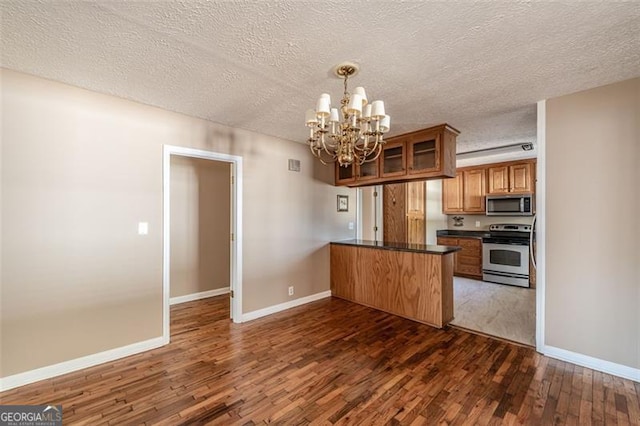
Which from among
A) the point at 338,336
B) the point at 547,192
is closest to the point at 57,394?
the point at 338,336

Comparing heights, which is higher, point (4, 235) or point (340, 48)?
point (340, 48)

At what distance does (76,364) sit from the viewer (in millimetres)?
2357

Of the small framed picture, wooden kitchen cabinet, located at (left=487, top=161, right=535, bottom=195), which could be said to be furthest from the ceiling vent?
the small framed picture

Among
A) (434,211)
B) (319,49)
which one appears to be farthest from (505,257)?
(319,49)

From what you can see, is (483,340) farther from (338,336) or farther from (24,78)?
(24,78)

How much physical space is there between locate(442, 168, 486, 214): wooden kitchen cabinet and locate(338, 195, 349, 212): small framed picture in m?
2.64

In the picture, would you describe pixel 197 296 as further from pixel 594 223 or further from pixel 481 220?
pixel 481 220

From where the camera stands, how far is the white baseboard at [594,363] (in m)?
2.23

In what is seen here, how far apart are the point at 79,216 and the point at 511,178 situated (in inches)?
254

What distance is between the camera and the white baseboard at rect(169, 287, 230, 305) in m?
4.22

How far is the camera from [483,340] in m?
2.91

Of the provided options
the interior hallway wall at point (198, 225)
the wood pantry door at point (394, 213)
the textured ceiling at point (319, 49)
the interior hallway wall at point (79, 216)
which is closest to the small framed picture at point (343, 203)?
the wood pantry door at point (394, 213)

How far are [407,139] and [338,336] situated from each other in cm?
257

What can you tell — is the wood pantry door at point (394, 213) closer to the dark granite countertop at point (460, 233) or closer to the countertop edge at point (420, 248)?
the dark granite countertop at point (460, 233)
